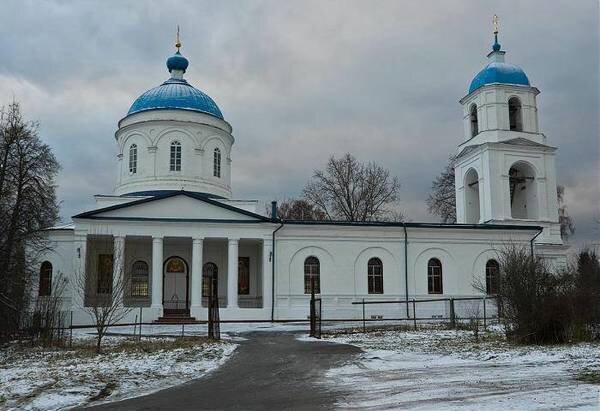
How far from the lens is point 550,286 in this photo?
1841 centimetres

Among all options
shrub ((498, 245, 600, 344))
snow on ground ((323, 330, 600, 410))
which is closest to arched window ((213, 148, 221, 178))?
snow on ground ((323, 330, 600, 410))

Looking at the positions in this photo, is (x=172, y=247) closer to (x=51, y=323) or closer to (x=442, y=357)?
(x=51, y=323)

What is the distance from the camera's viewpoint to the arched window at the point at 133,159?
37.8 meters

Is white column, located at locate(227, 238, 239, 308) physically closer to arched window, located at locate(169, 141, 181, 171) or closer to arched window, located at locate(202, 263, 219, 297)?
arched window, located at locate(202, 263, 219, 297)

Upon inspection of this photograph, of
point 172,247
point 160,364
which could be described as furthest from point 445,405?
point 172,247

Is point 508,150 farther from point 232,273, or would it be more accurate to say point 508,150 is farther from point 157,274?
point 157,274

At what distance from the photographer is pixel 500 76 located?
3712cm

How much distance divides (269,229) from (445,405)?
81.8ft

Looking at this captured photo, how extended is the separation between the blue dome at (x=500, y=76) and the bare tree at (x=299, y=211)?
66.6ft

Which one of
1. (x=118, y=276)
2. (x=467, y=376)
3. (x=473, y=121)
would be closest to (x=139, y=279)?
(x=118, y=276)

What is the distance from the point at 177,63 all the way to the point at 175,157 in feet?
24.2

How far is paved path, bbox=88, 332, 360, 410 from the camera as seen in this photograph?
1016 centimetres

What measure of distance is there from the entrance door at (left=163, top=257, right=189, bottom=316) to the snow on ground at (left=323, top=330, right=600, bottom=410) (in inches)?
692

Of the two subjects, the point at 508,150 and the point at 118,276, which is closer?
the point at 118,276
